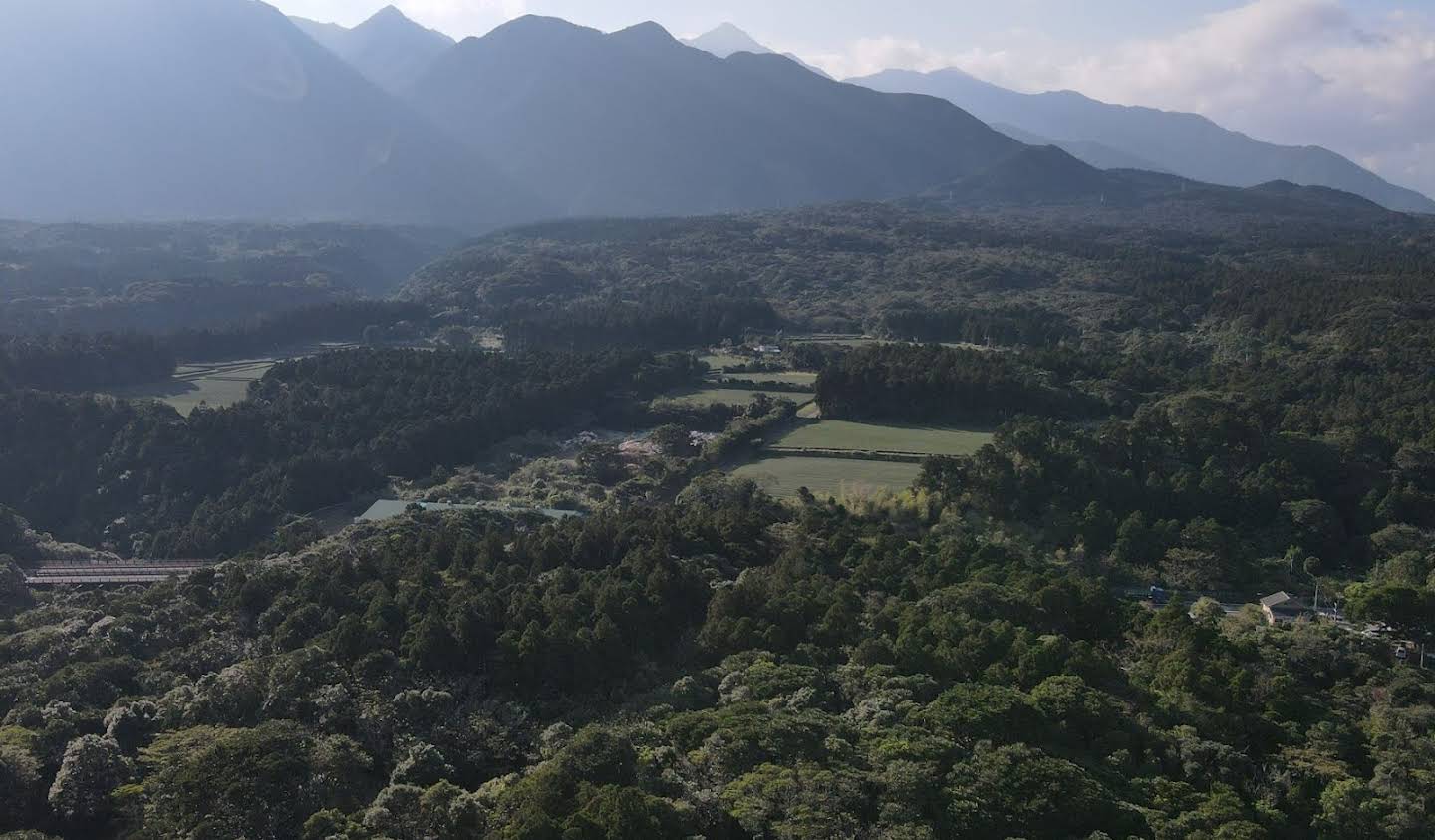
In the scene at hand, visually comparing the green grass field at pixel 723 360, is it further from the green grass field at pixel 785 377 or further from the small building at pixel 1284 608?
the small building at pixel 1284 608

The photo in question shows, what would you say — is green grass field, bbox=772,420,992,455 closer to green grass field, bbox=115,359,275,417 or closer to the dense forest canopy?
the dense forest canopy

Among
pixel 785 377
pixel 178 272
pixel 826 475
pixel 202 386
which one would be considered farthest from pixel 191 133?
pixel 826 475

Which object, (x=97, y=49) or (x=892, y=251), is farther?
(x=97, y=49)

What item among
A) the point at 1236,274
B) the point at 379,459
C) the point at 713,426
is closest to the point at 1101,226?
the point at 1236,274

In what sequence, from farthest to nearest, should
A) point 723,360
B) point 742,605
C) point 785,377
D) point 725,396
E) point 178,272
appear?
point 178,272 < point 723,360 < point 785,377 < point 725,396 < point 742,605

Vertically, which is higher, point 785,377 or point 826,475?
point 785,377

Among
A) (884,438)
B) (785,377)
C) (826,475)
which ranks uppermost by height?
(785,377)

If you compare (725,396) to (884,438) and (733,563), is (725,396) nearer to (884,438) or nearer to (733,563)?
(884,438)

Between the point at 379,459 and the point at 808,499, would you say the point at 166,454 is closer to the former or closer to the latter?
the point at 379,459
